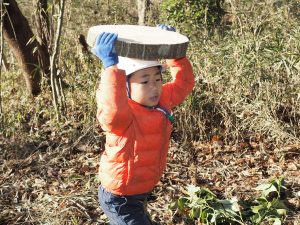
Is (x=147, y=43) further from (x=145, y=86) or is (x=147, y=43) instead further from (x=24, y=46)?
(x=24, y=46)

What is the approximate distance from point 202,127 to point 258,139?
21.3 inches

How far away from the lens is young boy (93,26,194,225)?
216cm

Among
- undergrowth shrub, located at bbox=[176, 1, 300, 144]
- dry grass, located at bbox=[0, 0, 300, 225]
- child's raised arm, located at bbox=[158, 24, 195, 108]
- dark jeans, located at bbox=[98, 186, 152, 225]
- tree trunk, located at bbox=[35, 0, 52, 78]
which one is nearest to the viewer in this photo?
dark jeans, located at bbox=[98, 186, 152, 225]

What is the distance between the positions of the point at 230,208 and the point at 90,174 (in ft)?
4.44

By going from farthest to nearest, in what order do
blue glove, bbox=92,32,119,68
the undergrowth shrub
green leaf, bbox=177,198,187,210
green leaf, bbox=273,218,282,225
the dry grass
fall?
the undergrowth shrub
the dry grass
green leaf, bbox=177,198,187,210
green leaf, bbox=273,218,282,225
blue glove, bbox=92,32,119,68

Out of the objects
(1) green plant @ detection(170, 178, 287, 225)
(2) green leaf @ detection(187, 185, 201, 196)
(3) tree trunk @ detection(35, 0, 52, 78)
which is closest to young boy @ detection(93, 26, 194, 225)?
(1) green plant @ detection(170, 178, 287, 225)

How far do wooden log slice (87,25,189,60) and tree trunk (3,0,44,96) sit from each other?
310 cm

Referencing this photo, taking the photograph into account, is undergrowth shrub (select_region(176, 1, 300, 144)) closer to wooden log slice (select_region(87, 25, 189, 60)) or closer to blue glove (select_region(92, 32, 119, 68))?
wooden log slice (select_region(87, 25, 189, 60))

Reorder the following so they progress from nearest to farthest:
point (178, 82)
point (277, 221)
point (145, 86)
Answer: point (145, 86) → point (178, 82) → point (277, 221)

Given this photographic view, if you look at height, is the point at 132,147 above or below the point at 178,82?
below

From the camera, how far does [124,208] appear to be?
8.38ft

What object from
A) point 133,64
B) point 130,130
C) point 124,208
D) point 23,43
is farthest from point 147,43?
point 23,43

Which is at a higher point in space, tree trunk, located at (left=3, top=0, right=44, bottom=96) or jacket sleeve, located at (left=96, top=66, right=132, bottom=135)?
jacket sleeve, located at (left=96, top=66, right=132, bottom=135)

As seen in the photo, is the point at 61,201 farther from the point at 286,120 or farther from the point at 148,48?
the point at 286,120
